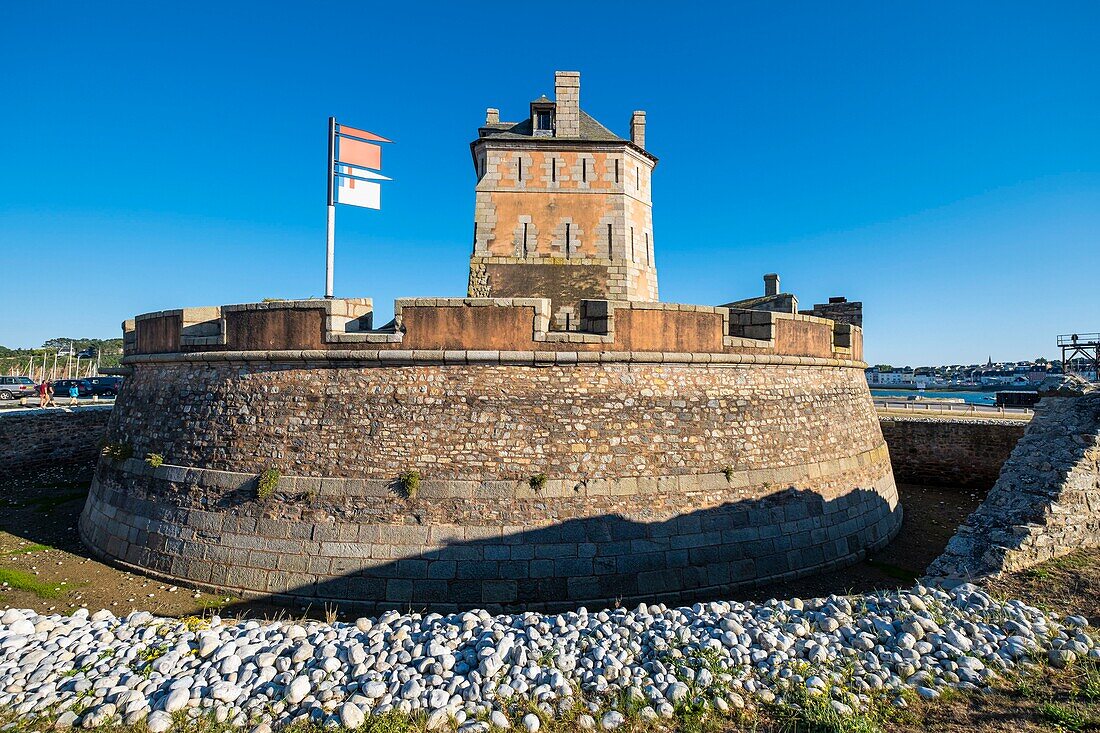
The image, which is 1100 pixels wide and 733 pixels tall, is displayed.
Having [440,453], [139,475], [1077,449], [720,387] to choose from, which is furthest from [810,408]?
[139,475]

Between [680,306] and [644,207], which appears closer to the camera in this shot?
[680,306]

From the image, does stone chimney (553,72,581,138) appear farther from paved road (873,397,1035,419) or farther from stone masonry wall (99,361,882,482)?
paved road (873,397,1035,419)

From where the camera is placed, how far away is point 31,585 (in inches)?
291

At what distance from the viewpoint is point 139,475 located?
8.30 m

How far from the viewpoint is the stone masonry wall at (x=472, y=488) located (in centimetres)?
693

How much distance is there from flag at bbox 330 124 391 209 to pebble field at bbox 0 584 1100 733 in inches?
338

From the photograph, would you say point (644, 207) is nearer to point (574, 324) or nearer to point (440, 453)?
point (574, 324)

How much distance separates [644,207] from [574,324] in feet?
15.7

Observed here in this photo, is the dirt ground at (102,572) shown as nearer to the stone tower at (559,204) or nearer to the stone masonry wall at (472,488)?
the stone masonry wall at (472,488)

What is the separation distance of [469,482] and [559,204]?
857cm

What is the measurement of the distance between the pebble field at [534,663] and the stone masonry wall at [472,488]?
137 cm

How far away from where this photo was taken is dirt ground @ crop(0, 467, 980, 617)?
22.8 ft

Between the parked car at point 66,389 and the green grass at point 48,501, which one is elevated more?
the parked car at point 66,389

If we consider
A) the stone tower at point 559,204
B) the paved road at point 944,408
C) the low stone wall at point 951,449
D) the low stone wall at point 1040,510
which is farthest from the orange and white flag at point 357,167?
the paved road at point 944,408
